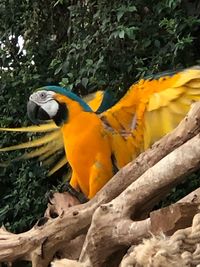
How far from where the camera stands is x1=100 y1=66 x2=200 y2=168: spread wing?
41.0 inches

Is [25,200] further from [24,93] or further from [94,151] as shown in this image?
[94,151]

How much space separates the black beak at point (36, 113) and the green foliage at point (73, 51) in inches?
13.8

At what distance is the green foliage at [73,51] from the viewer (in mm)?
1526

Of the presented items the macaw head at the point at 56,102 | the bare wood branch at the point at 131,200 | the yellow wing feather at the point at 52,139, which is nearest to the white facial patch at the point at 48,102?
the macaw head at the point at 56,102

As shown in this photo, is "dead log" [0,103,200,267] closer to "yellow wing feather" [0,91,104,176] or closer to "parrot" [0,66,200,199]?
"parrot" [0,66,200,199]

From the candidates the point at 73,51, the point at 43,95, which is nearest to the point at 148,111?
the point at 43,95

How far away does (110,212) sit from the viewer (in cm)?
89

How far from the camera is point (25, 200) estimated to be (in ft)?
5.77

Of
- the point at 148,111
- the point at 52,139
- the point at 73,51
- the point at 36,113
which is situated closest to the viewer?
the point at 148,111

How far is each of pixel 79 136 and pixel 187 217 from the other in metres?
0.49

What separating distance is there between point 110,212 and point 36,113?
1.27ft

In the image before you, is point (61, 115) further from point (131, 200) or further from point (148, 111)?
point (131, 200)

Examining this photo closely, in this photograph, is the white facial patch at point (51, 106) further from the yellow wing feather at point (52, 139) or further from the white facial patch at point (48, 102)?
the yellow wing feather at point (52, 139)

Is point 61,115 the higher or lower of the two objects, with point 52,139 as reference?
higher
